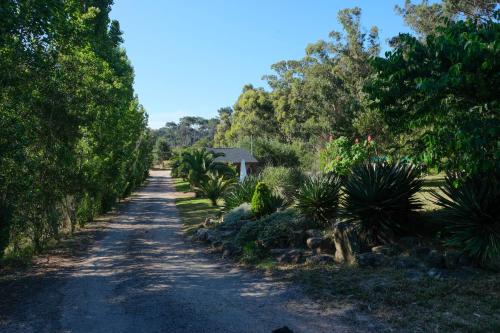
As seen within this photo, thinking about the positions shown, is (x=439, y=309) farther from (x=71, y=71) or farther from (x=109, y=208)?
(x=109, y=208)

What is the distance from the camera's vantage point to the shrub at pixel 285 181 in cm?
1717

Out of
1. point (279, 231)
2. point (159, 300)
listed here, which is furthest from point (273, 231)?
point (159, 300)

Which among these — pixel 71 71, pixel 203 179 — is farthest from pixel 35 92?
pixel 203 179

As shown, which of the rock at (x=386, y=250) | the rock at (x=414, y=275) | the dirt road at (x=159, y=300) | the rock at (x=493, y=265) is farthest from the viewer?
the rock at (x=386, y=250)

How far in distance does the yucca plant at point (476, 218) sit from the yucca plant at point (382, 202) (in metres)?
1.28

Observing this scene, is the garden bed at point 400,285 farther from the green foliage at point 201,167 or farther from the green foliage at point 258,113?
the green foliage at point 258,113

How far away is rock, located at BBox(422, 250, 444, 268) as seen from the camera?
769cm

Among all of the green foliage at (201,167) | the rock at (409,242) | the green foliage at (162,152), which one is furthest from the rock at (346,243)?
the green foliage at (162,152)

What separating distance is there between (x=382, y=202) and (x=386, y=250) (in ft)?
3.62

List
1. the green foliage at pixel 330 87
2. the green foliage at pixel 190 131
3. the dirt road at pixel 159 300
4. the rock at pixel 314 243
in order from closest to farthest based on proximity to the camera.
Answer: the dirt road at pixel 159 300 → the rock at pixel 314 243 → the green foliage at pixel 330 87 → the green foliage at pixel 190 131

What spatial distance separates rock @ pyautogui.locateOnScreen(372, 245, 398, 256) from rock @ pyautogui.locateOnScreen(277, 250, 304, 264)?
1619 mm

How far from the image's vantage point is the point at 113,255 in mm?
12125

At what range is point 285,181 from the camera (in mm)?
18375

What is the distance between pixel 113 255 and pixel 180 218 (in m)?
9.46
